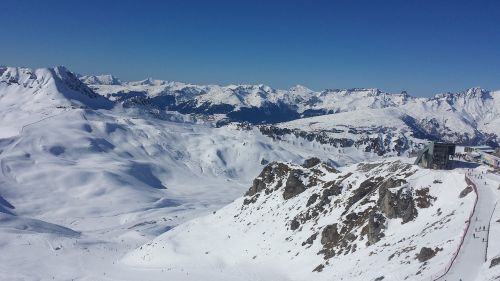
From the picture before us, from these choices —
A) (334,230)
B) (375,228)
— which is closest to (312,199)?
(334,230)

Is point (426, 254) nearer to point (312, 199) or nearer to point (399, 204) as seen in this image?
point (399, 204)

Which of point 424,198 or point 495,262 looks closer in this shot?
point 495,262

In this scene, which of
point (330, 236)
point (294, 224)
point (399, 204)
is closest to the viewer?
point (399, 204)

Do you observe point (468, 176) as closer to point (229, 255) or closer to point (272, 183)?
point (229, 255)

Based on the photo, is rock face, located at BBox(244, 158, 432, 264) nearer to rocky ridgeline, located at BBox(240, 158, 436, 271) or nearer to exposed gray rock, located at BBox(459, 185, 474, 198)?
rocky ridgeline, located at BBox(240, 158, 436, 271)

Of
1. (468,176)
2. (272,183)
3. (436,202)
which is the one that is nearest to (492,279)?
(436,202)

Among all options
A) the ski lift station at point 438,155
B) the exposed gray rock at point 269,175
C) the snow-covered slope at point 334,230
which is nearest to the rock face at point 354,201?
the snow-covered slope at point 334,230

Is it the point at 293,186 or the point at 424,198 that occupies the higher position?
the point at 424,198
